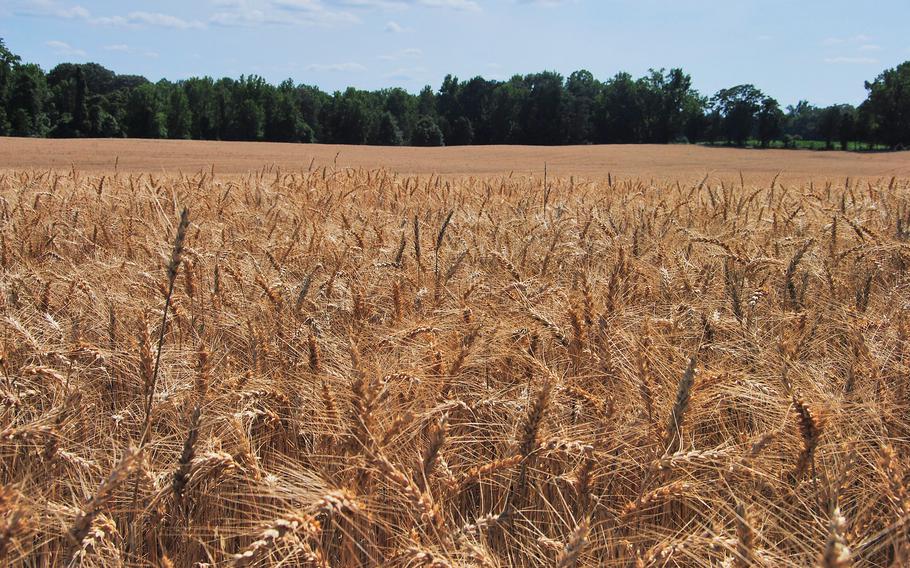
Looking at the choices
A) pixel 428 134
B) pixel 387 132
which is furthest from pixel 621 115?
pixel 387 132

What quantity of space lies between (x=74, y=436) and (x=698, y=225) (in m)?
4.15

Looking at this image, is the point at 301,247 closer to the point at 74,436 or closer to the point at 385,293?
the point at 385,293

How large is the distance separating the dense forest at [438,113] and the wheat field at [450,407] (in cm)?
6897

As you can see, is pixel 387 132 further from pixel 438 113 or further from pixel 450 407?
pixel 450 407

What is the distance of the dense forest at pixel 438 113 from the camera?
212ft

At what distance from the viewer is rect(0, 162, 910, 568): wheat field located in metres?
1.46

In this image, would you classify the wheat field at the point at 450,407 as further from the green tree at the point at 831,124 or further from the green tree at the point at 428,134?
the green tree at the point at 831,124

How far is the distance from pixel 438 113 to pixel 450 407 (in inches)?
3705

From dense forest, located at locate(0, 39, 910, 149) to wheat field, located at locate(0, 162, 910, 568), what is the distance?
6897cm

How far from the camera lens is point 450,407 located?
5.41ft

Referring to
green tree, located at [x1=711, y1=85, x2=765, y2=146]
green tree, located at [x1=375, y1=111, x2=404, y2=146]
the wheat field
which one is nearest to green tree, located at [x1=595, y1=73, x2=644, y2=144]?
green tree, located at [x1=711, y1=85, x2=765, y2=146]

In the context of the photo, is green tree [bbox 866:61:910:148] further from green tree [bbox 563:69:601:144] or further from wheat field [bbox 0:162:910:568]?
wheat field [bbox 0:162:910:568]

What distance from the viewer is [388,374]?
1.86m

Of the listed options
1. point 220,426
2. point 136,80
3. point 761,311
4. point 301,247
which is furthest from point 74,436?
point 136,80
